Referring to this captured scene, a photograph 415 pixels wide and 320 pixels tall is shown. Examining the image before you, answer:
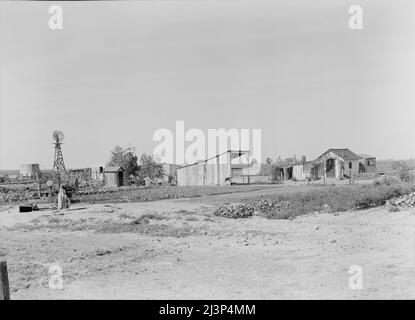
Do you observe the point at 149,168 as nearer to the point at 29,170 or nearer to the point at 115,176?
the point at 115,176

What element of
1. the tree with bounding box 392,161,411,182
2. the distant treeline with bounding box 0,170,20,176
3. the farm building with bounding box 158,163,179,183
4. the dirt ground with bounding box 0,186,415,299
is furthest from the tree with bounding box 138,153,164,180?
the tree with bounding box 392,161,411,182

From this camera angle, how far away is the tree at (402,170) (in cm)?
678

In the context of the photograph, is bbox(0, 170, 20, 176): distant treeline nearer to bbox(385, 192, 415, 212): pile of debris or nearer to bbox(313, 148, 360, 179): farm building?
bbox(313, 148, 360, 179): farm building

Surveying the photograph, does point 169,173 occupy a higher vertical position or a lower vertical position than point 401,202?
higher

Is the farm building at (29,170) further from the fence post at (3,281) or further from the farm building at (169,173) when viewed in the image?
the fence post at (3,281)

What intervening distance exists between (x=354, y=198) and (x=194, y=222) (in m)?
2.87

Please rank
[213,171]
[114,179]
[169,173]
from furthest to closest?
[114,179] < [169,173] < [213,171]

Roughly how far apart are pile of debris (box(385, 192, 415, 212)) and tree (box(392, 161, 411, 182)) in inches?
11.7

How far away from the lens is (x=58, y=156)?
7.17 m

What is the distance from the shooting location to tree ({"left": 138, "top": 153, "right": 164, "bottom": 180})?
24.1 feet

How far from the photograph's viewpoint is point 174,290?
5.16 meters

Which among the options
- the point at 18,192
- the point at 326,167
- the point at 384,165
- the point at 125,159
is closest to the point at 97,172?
the point at 125,159

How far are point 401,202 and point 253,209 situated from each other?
252 cm
